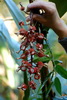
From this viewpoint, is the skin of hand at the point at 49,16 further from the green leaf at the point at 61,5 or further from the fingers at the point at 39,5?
the green leaf at the point at 61,5

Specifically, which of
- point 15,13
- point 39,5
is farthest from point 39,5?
point 15,13

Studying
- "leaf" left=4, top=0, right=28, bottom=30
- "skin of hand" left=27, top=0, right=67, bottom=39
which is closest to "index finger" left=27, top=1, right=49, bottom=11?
"skin of hand" left=27, top=0, right=67, bottom=39

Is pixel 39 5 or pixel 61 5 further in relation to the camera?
pixel 61 5

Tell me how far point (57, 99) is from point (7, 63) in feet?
0.96

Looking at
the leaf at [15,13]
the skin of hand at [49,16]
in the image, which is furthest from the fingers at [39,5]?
the leaf at [15,13]

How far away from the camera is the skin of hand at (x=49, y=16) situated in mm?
461

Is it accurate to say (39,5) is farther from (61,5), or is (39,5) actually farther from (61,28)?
(61,5)

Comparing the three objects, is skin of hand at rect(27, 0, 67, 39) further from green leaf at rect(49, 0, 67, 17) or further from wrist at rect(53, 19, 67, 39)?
green leaf at rect(49, 0, 67, 17)

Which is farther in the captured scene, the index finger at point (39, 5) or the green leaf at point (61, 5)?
the green leaf at point (61, 5)

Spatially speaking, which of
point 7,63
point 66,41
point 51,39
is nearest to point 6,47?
point 7,63

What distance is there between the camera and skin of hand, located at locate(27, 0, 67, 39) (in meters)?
0.46

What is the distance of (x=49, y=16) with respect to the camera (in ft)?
1.57

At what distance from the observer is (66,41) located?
1.71ft

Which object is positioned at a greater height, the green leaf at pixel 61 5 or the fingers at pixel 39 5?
the fingers at pixel 39 5
